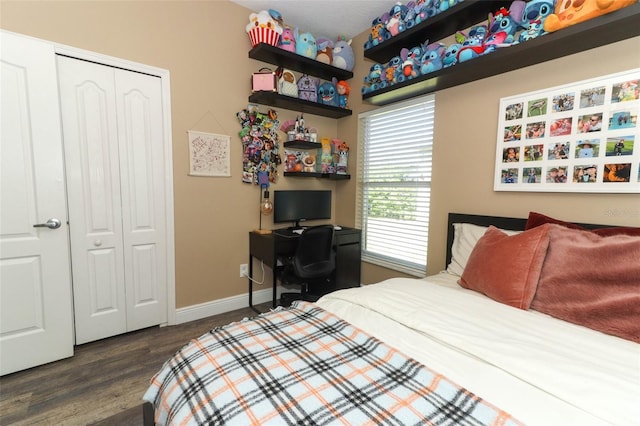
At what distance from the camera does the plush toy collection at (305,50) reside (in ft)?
8.27

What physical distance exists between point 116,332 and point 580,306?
297 centimetres

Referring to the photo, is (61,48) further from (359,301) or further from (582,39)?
(582,39)

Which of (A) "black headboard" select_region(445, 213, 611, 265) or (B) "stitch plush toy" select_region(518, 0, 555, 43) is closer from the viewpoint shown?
(B) "stitch plush toy" select_region(518, 0, 555, 43)

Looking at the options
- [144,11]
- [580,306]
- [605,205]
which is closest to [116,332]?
[144,11]

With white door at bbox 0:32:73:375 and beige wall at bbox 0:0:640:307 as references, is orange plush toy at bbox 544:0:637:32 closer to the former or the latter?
beige wall at bbox 0:0:640:307

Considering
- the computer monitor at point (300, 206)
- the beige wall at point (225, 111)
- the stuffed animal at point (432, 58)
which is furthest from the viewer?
the computer monitor at point (300, 206)

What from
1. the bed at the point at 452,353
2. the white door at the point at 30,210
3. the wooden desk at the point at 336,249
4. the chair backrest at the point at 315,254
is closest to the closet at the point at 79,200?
the white door at the point at 30,210

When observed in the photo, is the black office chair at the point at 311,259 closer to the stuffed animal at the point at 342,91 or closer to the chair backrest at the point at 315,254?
the chair backrest at the point at 315,254

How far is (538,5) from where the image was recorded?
1658mm

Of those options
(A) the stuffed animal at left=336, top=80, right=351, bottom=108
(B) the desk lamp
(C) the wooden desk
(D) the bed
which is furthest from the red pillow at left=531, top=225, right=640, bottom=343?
(A) the stuffed animal at left=336, top=80, right=351, bottom=108

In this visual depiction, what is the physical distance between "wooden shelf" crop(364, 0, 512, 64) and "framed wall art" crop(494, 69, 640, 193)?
2.09ft

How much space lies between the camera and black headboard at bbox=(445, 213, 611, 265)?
1.86 meters

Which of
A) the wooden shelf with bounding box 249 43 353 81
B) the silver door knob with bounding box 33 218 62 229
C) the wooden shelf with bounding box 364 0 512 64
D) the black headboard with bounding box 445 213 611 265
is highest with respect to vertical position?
the wooden shelf with bounding box 364 0 512 64

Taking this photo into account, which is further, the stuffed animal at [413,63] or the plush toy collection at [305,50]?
the plush toy collection at [305,50]
